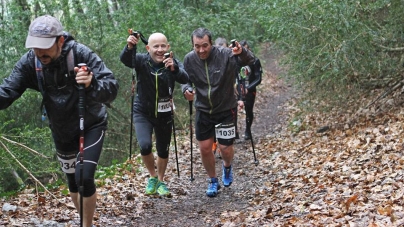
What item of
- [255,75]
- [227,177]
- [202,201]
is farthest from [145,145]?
[255,75]

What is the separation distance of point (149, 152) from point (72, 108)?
2773 mm

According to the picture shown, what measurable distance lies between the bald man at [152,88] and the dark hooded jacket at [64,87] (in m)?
2.36

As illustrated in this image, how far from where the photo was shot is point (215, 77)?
25.3ft

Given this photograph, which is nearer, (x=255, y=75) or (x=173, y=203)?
(x=173, y=203)

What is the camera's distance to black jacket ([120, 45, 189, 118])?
7621 mm

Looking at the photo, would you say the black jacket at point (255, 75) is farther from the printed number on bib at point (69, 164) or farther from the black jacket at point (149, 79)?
the printed number on bib at point (69, 164)

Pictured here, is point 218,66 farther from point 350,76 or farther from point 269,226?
point 350,76

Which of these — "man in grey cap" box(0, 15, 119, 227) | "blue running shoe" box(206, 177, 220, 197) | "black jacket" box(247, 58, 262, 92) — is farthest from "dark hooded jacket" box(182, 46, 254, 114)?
"black jacket" box(247, 58, 262, 92)

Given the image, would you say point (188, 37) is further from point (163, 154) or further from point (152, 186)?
point (152, 186)

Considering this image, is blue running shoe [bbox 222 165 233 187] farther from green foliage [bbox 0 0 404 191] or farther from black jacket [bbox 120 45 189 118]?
green foliage [bbox 0 0 404 191]

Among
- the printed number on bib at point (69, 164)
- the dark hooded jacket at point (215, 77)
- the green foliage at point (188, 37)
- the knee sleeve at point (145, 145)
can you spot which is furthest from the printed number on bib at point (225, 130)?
the printed number on bib at point (69, 164)

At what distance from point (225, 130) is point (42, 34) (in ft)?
12.4

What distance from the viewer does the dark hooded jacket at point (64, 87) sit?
195 inches

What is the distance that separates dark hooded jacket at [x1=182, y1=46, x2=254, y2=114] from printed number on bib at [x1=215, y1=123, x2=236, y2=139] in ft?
0.81
